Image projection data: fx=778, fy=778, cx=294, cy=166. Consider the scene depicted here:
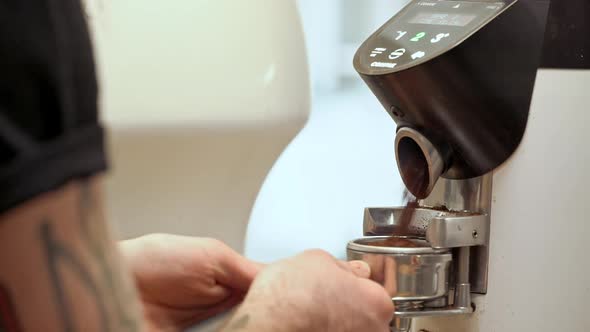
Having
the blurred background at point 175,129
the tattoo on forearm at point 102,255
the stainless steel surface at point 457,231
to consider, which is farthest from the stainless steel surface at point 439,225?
the tattoo on forearm at point 102,255

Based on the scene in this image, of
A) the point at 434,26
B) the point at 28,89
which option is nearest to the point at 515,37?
the point at 434,26

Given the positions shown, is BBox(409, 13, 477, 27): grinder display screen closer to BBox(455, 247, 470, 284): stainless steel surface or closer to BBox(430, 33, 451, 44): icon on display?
BBox(430, 33, 451, 44): icon on display

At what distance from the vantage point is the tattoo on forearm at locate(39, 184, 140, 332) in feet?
0.82

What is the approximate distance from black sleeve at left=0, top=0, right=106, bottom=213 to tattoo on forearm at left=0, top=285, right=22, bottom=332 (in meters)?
0.03

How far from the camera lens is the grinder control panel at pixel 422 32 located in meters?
0.55

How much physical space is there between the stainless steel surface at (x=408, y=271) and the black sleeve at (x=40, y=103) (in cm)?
35

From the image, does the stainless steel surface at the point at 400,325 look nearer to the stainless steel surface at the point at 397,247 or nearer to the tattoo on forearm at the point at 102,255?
the stainless steel surface at the point at 397,247

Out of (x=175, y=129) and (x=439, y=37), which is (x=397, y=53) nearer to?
(x=439, y=37)

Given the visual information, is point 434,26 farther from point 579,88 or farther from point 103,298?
point 103,298

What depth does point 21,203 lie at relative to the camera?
0.23 meters

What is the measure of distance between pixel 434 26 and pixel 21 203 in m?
0.41

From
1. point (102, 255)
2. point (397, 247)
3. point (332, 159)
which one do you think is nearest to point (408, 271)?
point (397, 247)

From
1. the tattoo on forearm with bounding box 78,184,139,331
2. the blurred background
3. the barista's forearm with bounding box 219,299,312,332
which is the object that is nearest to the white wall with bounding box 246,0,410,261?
the blurred background

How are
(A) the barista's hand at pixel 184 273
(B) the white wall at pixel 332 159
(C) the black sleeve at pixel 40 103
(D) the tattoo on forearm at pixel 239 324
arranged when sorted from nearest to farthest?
(C) the black sleeve at pixel 40 103, (D) the tattoo on forearm at pixel 239 324, (A) the barista's hand at pixel 184 273, (B) the white wall at pixel 332 159
